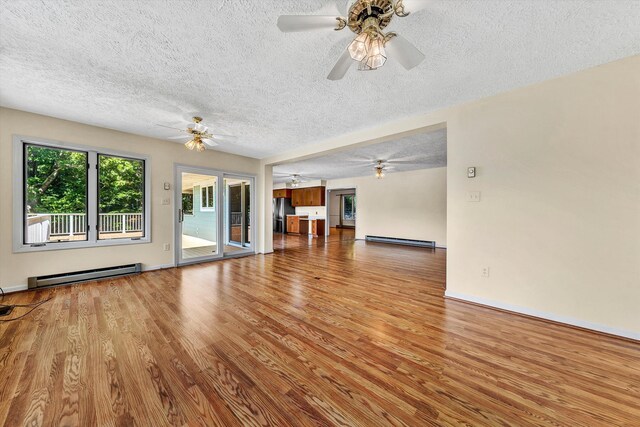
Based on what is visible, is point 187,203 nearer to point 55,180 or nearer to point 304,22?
point 55,180

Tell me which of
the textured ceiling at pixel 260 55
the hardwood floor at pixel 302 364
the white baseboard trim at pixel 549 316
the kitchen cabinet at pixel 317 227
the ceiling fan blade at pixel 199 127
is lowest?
the hardwood floor at pixel 302 364

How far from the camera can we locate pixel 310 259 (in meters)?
5.33

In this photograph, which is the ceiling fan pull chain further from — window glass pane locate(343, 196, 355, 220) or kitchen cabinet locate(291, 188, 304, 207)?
window glass pane locate(343, 196, 355, 220)

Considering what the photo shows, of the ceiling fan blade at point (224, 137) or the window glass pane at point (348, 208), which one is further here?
the window glass pane at point (348, 208)

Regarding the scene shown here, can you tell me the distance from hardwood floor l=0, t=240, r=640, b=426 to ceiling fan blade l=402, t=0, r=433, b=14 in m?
2.44

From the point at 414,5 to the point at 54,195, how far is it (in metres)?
5.06

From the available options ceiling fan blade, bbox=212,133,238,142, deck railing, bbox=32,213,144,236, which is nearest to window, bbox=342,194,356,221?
ceiling fan blade, bbox=212,133,238,142

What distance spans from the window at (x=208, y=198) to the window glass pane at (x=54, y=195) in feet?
7.04

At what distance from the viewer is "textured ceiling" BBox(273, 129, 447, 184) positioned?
14.4 feet

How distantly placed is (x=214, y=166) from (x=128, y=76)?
288cm

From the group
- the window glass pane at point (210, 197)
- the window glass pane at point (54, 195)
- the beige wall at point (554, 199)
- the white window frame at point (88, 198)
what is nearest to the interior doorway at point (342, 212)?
the window glass pane at point (210, 197)

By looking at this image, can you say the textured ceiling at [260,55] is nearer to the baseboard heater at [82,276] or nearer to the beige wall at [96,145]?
the beige wall at [96,145]

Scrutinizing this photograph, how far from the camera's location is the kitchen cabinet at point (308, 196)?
9.70 meters

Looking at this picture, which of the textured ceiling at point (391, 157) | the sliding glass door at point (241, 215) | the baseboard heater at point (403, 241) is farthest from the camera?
the baseboard heater at point (403, 241)
